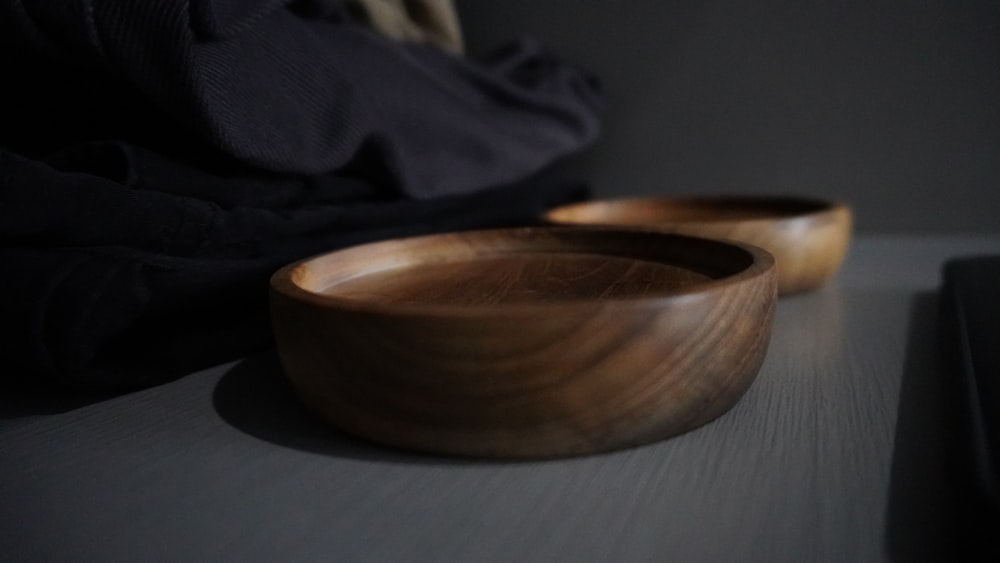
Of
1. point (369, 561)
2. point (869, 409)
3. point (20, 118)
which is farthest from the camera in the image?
point (20, 118)

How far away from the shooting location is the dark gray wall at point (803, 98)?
0.73m

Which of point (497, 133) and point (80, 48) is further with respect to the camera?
point (497, 133)

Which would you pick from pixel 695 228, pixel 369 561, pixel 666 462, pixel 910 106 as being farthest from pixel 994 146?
pixel 369 561

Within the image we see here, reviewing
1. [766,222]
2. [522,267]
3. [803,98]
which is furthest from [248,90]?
[803,98]

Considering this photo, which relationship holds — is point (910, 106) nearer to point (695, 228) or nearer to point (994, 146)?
point (994, 146)

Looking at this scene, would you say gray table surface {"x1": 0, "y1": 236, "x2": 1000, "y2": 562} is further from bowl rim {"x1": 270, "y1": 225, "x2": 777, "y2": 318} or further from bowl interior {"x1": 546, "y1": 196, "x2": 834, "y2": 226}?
bowl interior {"x1": 546, "y1": 196, "x2": 834, "y2": 226}

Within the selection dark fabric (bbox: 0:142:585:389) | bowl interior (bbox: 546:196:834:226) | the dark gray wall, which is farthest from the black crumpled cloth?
the dark gray wall

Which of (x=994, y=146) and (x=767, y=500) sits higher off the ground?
(x=994, y=146)

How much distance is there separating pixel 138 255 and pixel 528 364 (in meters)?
0.20

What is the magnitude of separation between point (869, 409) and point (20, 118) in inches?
18.2

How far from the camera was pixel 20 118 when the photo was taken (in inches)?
16.9

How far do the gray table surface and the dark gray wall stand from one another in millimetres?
450

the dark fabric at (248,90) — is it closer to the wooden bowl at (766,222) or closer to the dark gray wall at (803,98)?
the wooden bowl at (766,222)

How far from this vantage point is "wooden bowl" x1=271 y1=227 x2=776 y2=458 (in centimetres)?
26
